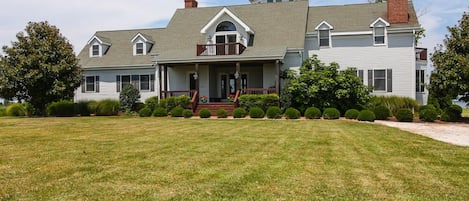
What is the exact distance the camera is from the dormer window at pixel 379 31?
89.1 ft

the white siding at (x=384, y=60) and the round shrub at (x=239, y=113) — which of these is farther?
the white siding at (x=384, y=60)

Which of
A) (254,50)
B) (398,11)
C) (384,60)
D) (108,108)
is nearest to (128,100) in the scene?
(108,108)

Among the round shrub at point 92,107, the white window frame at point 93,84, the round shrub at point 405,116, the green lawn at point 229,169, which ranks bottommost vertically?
the green lawn at point 229,169

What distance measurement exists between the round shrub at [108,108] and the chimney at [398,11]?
19.7m

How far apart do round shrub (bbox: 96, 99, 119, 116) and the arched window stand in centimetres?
897

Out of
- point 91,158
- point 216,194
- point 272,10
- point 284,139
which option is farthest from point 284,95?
point 216,194

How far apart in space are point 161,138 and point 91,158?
12.4ft

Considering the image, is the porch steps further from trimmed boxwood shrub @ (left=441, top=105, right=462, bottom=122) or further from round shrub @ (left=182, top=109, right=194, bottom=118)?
trimmed boxwood shrub @ (left=441, top=105, right=462, bottom=122)

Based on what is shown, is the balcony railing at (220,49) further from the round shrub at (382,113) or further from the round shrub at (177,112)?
the round shrub at (382,113)

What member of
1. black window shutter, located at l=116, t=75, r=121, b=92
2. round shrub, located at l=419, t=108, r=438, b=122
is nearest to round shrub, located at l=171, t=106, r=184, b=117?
black window shutter, located at l=116, t=75, r=121, b=92

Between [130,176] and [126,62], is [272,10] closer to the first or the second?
[126,62]

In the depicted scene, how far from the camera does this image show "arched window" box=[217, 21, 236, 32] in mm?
28984

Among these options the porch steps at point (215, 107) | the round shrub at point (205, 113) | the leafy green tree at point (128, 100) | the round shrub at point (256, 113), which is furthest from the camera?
the leafy green tree at point (128, 100)

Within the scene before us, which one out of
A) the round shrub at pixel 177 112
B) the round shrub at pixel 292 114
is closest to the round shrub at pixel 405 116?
the round shrub at pixel 292 114
